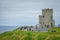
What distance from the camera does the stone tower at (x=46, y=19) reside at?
687cm

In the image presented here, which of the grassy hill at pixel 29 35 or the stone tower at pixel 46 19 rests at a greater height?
the stone tower at pixel 46 19

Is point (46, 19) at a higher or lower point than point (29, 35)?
higher

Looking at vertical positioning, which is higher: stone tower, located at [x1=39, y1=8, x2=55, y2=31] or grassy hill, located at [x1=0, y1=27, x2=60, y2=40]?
stone tower, located at [x1=39, y1=8, x2=55, y2=31]

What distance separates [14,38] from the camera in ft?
22.4

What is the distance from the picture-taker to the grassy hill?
262 inches

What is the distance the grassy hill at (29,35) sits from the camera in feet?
21.9

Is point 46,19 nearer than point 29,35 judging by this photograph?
No

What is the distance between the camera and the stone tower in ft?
22.5

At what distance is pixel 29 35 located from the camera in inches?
269

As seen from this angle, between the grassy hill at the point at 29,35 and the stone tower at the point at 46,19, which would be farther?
the stone tower at the point at 46,19

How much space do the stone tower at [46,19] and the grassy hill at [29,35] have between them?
7.7 inches

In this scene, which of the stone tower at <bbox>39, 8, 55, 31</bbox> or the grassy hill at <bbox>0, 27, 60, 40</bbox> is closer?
the grassy hill at <bbox>0, 27, 60, 40</bbox>

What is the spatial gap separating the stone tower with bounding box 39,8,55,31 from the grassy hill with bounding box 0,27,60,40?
0.64ft

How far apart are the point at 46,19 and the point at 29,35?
79cm
